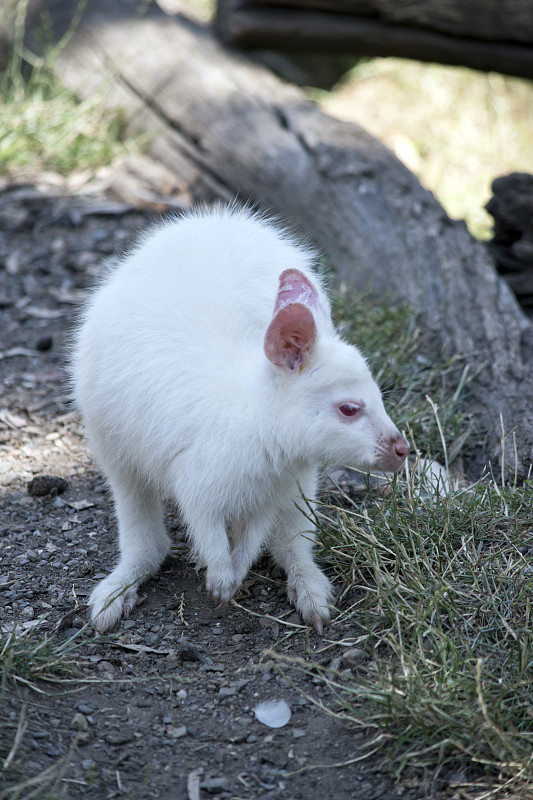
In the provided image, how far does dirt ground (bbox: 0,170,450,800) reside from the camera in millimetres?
2611

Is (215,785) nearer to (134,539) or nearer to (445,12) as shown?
(134,539)

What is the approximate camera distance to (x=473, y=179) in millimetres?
8352

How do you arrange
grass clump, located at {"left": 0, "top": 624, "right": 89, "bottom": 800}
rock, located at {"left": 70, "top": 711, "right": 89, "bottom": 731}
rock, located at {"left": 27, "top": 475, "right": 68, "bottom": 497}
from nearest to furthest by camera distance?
grass clump, located at {"left": 0, "top": 624, "right": 89, "bottom": 800} < rock, located at {"left": 70, "top": 711, "right": 89, "bottom": 731} < rock, located at {"left": 27, "top": 475, "right": 68, "bottom": 497}

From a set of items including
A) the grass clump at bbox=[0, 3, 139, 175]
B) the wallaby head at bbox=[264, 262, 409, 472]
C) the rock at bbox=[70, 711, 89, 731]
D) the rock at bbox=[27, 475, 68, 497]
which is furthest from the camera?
the grass clump at bbox=[0, 3, 139, 175]

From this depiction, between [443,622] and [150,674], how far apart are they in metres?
1.04

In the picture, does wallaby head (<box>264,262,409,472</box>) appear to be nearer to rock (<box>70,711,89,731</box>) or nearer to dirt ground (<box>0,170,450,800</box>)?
dirt ground (<box>0,170,450,800</box>)

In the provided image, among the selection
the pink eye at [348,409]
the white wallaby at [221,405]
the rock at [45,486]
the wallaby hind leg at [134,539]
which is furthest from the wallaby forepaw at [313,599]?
the rock at [45,486]

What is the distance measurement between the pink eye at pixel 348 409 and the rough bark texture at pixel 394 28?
5.03 metres

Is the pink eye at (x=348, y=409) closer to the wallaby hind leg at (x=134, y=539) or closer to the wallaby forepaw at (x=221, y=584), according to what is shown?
the wallaby forepaw at (x=221, y=584)

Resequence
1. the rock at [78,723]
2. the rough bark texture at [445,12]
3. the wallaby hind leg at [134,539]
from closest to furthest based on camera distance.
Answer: the rock at [78,723] < the wallaby hind leg at [134,539] < the rough bark texture at [445,12]

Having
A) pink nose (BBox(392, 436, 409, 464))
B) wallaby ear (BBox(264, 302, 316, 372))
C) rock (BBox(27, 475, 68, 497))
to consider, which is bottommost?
rock (BBox(27, 475, 68, 497))

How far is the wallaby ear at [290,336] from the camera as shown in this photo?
112 inches

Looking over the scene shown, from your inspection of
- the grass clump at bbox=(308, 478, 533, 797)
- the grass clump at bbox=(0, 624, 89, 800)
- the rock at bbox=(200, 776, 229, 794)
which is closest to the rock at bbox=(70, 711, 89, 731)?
the grass clump at bbox=(0, 624, 89, 800)

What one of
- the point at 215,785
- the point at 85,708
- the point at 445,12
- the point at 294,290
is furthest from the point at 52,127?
the point at 215,785
